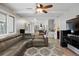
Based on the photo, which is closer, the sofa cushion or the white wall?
the white wall

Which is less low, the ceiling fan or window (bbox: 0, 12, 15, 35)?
the ceiling fan

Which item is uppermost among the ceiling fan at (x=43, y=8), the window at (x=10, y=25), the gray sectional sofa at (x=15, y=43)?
the ceiling fan at (x=43, y=8)

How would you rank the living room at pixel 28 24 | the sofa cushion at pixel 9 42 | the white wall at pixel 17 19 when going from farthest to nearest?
the sofa cushion at pixel 9 42 < the living room at pixel 28 24 < the white wall at pixel 17 19

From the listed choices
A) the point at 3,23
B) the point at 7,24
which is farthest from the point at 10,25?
the point at 3,23

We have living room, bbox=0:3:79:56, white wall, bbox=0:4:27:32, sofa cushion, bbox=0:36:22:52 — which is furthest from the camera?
sofa cushion, bbox=0:36:22:52

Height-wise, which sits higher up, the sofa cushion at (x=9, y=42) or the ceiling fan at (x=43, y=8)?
the ceiling fan at (x=43, y=8)

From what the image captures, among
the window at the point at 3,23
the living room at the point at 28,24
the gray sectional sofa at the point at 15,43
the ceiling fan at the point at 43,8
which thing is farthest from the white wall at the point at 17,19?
the ceiling fan at the point at 43,8

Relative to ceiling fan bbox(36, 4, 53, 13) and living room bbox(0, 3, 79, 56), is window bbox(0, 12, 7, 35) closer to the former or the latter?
living room bbox(0, 3, 79, 56)

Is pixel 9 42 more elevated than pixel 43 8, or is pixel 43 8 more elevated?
pixel 43 8

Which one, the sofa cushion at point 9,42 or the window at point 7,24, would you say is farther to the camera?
the sofa cushion at point 9,42

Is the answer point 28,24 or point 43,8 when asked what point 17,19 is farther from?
point 43,8

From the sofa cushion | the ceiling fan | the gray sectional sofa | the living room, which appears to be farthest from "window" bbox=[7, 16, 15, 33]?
the ceiling fan

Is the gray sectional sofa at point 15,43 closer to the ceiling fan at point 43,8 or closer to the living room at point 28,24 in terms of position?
the living room at point 28,24

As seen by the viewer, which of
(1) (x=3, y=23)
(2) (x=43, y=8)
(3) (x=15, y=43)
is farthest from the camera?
(3) (x=15, y=43)
